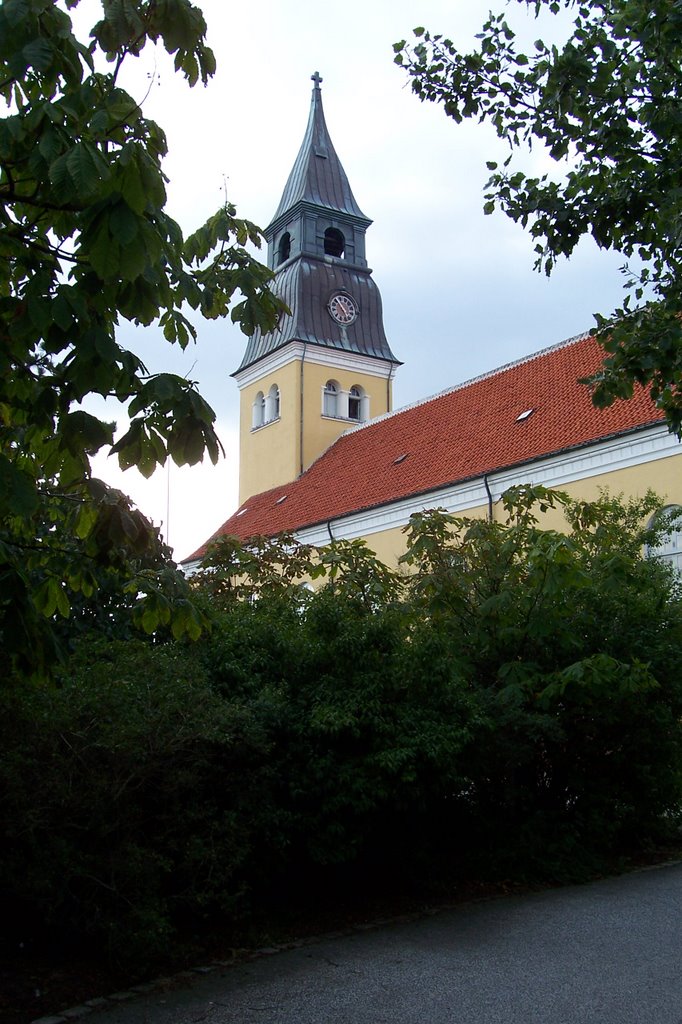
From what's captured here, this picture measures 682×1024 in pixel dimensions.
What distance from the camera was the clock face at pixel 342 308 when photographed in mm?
39406

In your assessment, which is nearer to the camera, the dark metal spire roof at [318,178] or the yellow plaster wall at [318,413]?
the yellow plaster wall at [318,413]

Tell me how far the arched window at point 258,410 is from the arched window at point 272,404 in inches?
28.0

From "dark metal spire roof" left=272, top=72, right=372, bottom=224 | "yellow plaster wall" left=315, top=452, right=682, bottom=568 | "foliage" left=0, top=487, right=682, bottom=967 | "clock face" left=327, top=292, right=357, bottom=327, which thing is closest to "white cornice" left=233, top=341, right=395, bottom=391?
"clock face" left=327, top=292, right=357, bottom=327

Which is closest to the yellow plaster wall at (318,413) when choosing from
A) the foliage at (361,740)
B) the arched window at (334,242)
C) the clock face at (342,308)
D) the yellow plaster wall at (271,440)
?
the yellow plaster wall at (271,440)

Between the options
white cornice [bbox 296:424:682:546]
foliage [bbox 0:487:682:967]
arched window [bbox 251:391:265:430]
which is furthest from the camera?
arched window [bbox 251:391:265:430]

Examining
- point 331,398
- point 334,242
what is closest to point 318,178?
point 334,242

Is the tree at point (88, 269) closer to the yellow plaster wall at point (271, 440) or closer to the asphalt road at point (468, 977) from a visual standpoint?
the asphalt road at point (468, 977)

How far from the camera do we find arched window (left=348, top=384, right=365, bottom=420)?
3994 cm

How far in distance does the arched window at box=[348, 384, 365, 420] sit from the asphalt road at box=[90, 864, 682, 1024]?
106ft

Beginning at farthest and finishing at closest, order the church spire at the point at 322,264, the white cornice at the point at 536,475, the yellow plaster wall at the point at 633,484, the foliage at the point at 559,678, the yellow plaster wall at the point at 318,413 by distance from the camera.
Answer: the church spire at the point at 322,264 → the yellow plaster wall at the point at 318,413 → the white cornice at the point at 536,475 → the yellow plaster wall at the point at 633,484 → the foliage at the point at 559,678

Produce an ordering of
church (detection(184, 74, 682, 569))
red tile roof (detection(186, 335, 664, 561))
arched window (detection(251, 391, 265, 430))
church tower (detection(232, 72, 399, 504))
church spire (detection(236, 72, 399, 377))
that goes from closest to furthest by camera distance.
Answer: church (detection(184, 74, 682, 569)) → red tile roof (detection(186, 335, 664, 561)) → church tower (detection(232, 72, 399, 504)) → church spire (detection(236, 72, 399, 377)) → arched window (detection(251, 391, 265, 430))

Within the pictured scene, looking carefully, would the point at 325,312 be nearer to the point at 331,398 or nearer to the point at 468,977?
the point at 331,398

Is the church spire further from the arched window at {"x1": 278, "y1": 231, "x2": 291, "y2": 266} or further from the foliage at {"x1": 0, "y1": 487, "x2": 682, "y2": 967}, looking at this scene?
the foliage at {"x1": 0, "y1": 487, "x2": 682, "y2": 967}

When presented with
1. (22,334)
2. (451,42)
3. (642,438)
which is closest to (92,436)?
(22,334)
